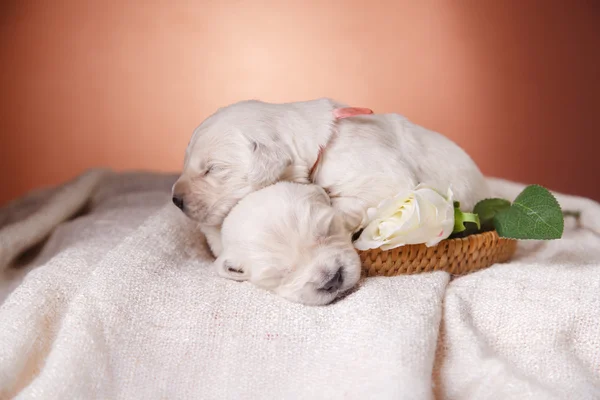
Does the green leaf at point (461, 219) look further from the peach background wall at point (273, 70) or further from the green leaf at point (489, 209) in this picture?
the peach background wall at point (273, 70)

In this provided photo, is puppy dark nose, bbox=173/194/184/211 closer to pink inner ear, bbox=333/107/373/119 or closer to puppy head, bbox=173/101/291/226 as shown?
puppy head, bbox=173/101/291/226

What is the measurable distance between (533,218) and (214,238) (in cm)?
73

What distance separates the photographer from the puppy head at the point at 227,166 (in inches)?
54.0

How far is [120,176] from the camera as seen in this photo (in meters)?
2.44

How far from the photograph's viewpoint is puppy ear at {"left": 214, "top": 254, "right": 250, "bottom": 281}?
132 centimetres

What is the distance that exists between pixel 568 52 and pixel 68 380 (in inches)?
89.8

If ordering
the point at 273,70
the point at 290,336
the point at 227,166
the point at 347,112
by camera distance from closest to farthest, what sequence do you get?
the point at 290,336, the point at 227,166, the point at 347,112, the point at 273,70

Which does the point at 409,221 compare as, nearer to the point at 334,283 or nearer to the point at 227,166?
the point at 334,283

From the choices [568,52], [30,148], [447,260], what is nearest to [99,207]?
[30,148]

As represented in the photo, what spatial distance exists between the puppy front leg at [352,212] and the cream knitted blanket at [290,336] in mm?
163

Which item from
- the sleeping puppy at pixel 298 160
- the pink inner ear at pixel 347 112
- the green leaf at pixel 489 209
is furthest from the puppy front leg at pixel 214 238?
the green leaf at pixel 489 209

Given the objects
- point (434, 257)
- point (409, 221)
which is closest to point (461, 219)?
point (434, 257)

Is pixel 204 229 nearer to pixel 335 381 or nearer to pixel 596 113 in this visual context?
pixel 335 381

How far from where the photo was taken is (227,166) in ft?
4.54
